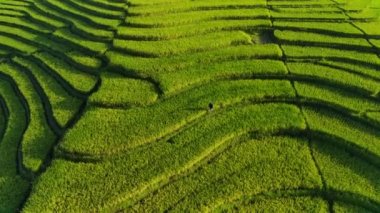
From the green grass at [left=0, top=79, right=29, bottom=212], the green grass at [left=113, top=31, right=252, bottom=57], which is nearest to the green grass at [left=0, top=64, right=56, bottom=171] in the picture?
the green grass at [left=0, top=79, right=29, bottom=212]

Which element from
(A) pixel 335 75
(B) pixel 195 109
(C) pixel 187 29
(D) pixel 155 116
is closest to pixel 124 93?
(D) pixel 155 116

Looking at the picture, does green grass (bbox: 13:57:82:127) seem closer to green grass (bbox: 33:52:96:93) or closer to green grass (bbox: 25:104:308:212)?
green grass (bbox: 33:52:96:93)

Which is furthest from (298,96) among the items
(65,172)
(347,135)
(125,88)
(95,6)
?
(95,6)

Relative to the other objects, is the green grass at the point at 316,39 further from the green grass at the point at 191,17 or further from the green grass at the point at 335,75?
the green grass at the point at 191,17

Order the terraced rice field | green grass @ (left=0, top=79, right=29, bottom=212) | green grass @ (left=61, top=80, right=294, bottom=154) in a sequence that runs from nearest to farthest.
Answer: the terraced rice field < green grass @ (left=0, top=79, right=29, bottom=212) < green grass @ (left=61, top=80, right=294, bottom=154)

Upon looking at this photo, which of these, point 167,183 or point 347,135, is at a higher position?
point 347,135

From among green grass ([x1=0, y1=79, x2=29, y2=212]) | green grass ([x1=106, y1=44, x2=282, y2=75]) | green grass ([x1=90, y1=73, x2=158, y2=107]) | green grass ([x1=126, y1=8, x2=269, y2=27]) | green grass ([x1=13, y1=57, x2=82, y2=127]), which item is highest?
green grass ([x1=126, y1=8, x2=269, y2=27])

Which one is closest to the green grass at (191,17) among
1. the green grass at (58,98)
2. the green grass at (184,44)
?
the green grass at (184,44)

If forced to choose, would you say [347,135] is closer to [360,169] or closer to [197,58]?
[360,169]
